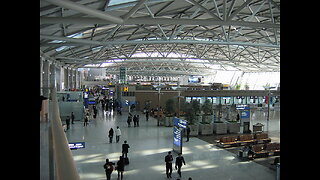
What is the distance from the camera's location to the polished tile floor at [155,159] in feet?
35.0

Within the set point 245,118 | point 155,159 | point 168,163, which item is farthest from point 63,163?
point 245,118

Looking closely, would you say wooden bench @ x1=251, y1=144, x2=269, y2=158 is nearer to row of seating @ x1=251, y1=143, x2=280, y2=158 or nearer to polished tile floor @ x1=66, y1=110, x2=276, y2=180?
row of seating @ x1=251, y1=143, x2=280, y2=158

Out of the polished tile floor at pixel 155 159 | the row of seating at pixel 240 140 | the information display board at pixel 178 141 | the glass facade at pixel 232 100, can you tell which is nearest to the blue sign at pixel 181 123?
the information display board at pixel 178 141

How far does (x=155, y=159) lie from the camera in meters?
12.8

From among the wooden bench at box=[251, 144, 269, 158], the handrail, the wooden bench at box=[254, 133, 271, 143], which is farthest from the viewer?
the wooden bench at box=[254, 133, 271, 143]

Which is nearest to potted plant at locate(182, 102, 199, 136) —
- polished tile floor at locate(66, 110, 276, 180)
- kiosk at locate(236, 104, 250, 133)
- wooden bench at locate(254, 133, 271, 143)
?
polished tile floor at locate(66, 110, 276, 180)

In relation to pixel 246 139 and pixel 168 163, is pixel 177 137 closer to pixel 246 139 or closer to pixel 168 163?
pixel 168 163

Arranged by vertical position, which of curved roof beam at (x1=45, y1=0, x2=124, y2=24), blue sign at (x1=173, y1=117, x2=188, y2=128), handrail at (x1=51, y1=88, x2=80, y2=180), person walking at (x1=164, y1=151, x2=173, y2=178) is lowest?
person walking at (x1=164, y1=151, x2=173, y2=178)

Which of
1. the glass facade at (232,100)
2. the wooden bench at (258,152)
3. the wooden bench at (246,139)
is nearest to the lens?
the wooden bench at (258,152)

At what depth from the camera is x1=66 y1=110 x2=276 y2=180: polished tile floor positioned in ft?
35.0

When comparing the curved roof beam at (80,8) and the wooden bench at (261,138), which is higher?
the curved roof beam at (80,8)

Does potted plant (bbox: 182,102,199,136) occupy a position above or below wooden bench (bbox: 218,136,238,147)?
above

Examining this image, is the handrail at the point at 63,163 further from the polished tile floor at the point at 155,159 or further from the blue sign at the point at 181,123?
the blue sign at the point at 181,123
